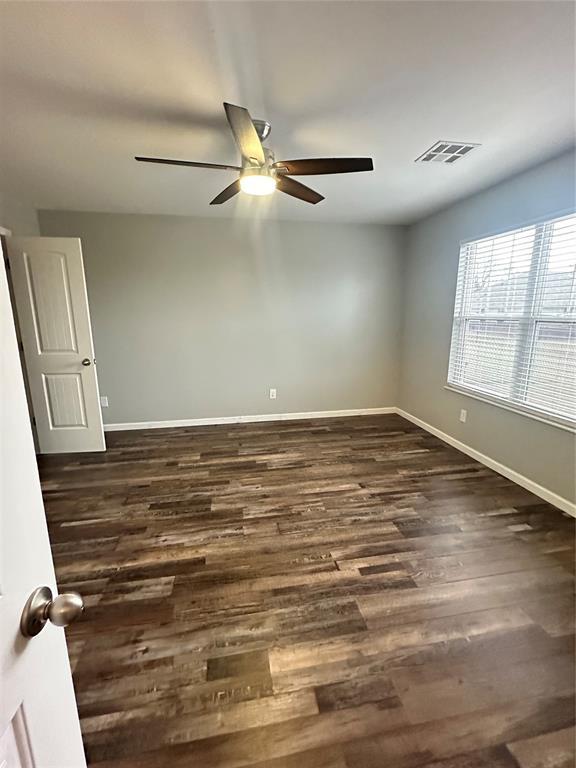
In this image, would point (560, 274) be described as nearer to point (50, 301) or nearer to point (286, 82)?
point (286, 82)

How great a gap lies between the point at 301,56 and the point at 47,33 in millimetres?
1035

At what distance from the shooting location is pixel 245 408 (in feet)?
15.0

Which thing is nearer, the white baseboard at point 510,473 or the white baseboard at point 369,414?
the white baseboard at point 510,473

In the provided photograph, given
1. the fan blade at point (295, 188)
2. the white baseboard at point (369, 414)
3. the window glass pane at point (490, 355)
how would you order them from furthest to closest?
the window glass pane at point (490, 355) → the white baseboard at point (369, 414) → the fan blade at point (295, 188)

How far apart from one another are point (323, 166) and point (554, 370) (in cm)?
225

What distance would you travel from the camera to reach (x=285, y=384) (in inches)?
182

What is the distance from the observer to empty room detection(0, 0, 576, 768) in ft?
4.12

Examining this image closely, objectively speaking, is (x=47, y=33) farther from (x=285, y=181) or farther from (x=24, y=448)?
(x=24, y=448)

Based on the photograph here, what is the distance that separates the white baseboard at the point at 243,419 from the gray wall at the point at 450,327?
1.84ft

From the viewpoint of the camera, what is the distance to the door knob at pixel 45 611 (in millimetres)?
542

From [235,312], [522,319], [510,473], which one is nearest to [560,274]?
[522,319]

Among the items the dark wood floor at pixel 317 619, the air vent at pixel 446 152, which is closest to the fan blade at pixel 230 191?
the air vent at pixel 446 152

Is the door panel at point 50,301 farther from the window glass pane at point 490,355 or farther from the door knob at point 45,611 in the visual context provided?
the window glass pane at point 490,355

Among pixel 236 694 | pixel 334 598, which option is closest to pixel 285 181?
pixel 334 598
